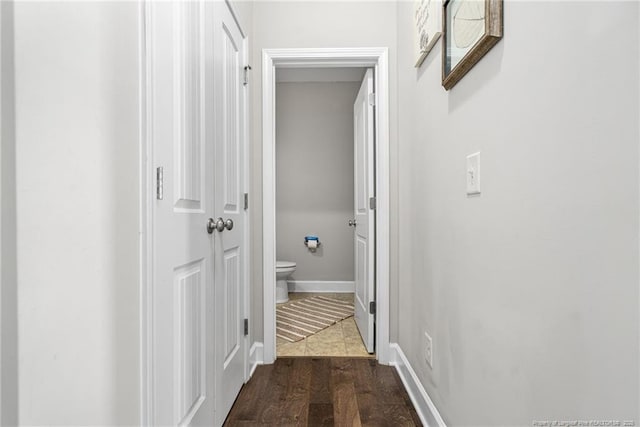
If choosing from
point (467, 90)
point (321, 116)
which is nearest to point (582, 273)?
point (467, 90)

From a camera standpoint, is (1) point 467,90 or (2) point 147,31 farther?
(1) point 467,90

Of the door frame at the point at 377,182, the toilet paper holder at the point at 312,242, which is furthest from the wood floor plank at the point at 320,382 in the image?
the toilet paper holder at the point at 312,242

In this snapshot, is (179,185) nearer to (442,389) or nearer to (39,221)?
(39,221)

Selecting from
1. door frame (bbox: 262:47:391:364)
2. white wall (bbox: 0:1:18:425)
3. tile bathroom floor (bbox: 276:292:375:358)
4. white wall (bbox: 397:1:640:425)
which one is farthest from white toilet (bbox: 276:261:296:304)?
white wall (bbox: 0:1:18:425)

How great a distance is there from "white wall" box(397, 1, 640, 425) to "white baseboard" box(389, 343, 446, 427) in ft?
0.29

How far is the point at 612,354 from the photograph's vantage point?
24.7 inches

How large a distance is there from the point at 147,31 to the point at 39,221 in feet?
1.95

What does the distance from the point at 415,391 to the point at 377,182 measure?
1.21 m

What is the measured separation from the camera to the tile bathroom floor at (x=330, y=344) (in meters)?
2.46

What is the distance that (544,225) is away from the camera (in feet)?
2.65

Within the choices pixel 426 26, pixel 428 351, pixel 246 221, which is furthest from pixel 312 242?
pixel 426 26

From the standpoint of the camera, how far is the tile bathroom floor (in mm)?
2459

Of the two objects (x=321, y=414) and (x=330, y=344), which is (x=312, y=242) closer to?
(x=330, y=344)

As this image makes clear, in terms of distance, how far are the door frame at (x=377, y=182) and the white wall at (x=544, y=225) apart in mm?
828
